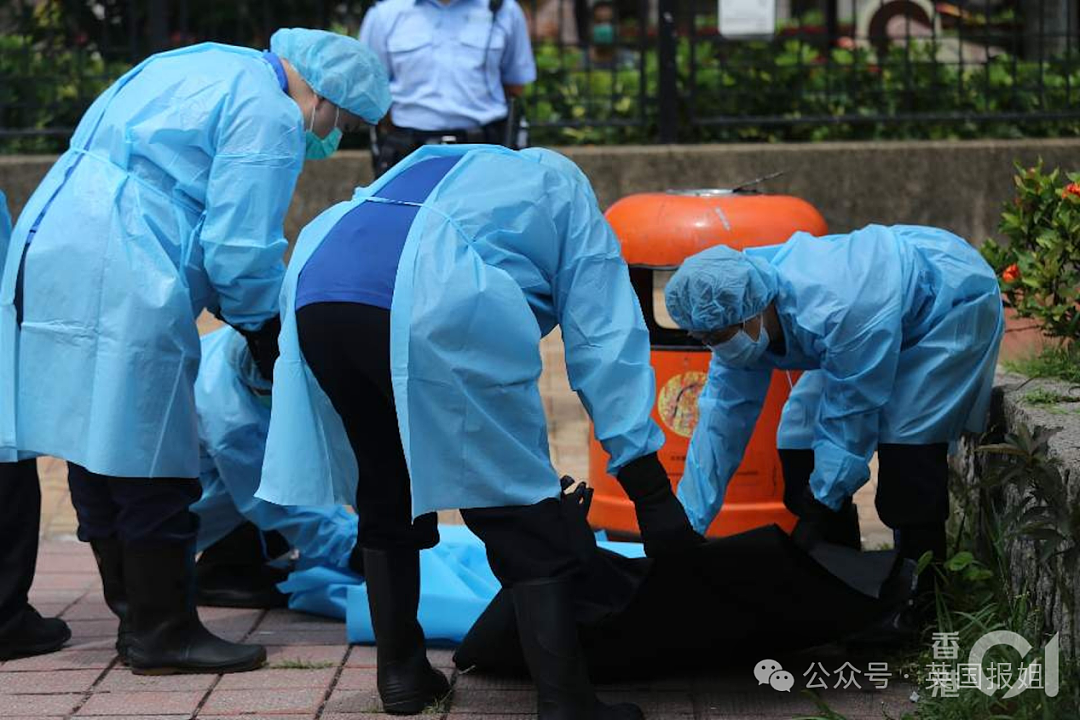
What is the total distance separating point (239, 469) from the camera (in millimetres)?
4801

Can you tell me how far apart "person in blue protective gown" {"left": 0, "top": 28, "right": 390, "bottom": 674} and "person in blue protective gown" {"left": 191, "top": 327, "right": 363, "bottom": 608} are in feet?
1.41

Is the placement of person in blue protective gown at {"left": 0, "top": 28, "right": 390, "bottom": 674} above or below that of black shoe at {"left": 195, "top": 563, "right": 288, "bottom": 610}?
above

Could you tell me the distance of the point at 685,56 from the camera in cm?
902

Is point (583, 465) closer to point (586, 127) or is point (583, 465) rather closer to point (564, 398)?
point (564, 398)

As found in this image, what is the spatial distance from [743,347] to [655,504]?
80 cm

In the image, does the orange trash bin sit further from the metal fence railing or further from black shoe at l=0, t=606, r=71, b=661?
the metal fence railing

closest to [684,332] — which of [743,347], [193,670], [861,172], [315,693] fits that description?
[743,347]

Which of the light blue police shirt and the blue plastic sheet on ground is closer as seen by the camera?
the blue plastic sheet on ground

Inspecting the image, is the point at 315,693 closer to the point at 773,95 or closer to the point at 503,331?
the point at 503,331

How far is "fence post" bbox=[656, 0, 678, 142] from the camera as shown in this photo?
8609 millimetres

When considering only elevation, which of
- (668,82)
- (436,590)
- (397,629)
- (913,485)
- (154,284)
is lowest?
(436,590)

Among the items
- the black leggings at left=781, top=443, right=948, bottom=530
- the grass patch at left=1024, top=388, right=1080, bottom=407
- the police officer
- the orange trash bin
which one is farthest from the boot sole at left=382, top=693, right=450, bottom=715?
the police officer

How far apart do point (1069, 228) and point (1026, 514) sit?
4.44ft

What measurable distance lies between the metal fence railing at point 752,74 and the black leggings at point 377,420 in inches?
204
